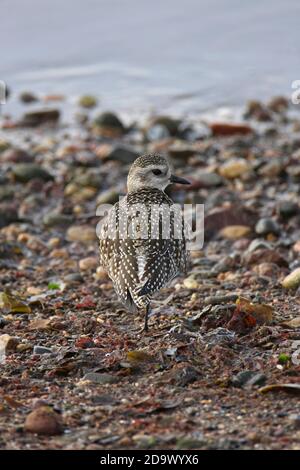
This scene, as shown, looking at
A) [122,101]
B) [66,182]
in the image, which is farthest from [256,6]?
[66,182]

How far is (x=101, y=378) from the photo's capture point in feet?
19.4

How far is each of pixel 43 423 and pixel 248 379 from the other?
1379mm

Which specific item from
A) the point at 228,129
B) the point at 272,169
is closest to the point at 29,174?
the point at 272,169

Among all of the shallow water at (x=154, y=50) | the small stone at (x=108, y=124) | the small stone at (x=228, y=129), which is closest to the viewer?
the small stone at (x=228, y=129)

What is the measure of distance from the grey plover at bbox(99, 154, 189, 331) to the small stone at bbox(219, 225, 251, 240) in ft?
7.39

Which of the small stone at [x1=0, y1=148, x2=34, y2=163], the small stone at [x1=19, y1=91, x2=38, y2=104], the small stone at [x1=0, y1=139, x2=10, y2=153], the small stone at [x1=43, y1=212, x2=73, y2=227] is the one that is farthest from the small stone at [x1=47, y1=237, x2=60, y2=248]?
the small stone at [x1=19, y1=91, x2=38, y2=104]

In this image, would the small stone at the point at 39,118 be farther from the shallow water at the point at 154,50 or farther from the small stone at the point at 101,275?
the small stone at the point at 101,275

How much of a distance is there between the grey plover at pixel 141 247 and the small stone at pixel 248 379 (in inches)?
37.8

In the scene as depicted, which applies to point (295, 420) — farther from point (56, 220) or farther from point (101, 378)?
point (56, 220)

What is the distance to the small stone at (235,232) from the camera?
988cm

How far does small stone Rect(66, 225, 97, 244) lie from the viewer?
10.1 meters

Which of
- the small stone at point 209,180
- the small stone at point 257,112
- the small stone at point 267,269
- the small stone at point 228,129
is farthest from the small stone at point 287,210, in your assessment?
the small stone at point 257,112

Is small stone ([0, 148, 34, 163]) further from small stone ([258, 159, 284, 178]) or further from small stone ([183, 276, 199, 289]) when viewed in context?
small stone ([183, 276, 199, 289])

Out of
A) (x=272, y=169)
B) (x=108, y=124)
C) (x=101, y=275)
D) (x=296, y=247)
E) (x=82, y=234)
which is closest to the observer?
(x=101, y=275)
